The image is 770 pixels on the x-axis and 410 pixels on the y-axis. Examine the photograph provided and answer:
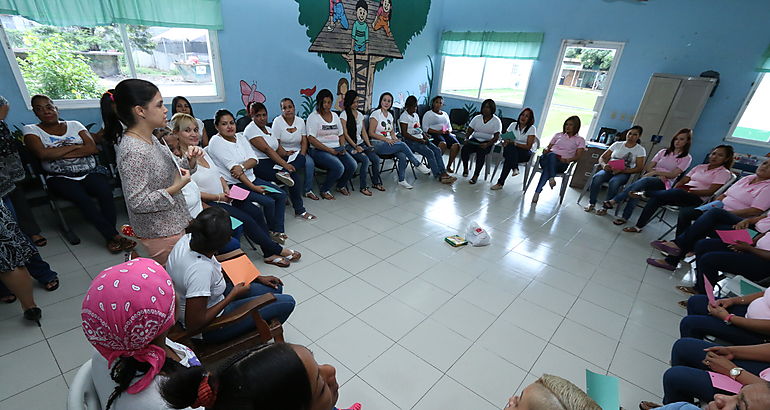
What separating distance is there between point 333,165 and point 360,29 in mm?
2798

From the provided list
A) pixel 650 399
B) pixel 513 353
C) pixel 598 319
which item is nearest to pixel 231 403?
pixel 513 353

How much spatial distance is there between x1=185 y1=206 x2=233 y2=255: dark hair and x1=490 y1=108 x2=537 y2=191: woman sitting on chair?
4.17 m

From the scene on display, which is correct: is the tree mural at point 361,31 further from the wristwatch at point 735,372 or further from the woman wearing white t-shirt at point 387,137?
the wristwatch at point 735,372

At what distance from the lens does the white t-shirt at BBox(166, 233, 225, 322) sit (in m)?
1.40

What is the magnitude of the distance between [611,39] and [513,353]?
5367mm

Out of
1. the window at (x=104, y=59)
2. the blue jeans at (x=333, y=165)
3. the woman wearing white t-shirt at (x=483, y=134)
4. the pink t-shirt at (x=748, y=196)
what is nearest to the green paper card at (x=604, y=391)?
the pink t-shirt at (x=748, y=196)

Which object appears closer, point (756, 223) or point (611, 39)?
point (756, 223)

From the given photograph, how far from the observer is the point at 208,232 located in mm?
1402

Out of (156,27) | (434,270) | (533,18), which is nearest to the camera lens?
(434,270)

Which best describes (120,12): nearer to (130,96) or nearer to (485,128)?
(130,96)

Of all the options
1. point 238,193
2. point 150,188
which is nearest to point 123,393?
point 150,188

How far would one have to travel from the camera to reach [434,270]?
2.87 meters

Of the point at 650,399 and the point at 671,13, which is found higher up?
the point at 671,13

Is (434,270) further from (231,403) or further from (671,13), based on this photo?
(671,13)
